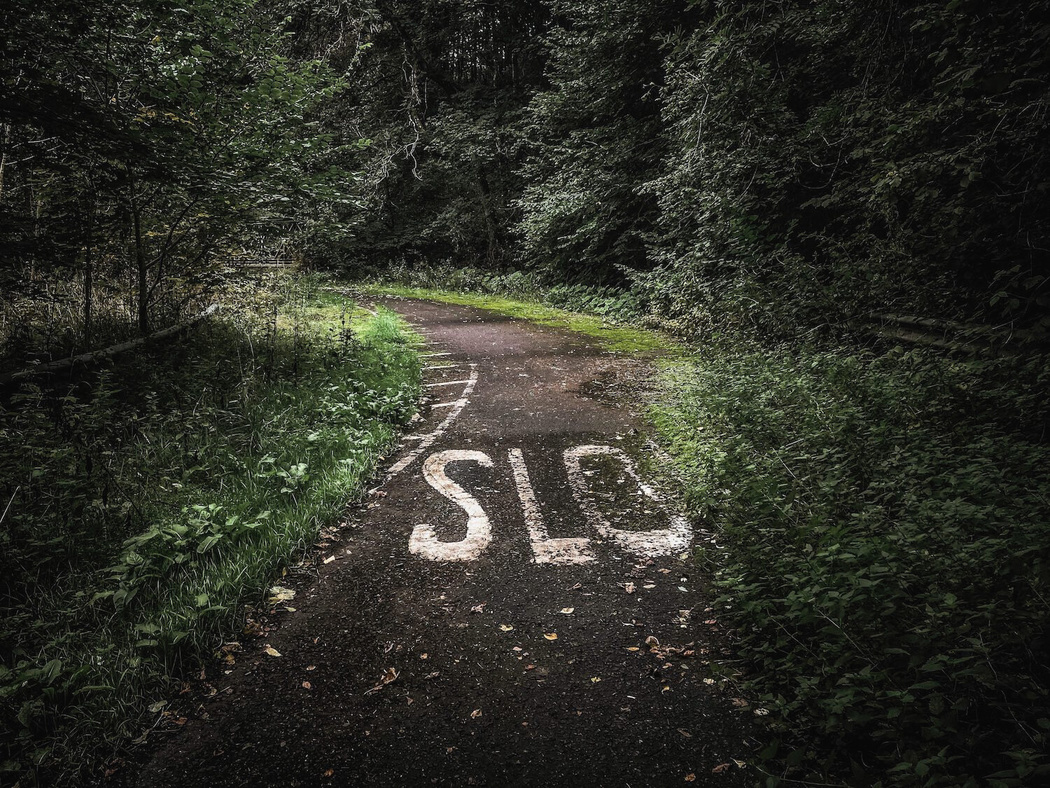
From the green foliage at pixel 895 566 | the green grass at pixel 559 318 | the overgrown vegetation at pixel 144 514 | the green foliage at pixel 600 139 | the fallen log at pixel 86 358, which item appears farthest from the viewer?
the green foliage at pixel 600 139

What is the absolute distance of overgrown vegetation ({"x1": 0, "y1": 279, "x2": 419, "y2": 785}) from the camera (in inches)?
110

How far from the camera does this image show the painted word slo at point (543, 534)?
4.24 metres

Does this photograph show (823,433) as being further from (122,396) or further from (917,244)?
(122,396)

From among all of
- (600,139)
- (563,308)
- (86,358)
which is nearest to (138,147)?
(86,358)

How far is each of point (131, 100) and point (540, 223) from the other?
13046 mm

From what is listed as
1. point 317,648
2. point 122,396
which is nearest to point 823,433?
point 317,648

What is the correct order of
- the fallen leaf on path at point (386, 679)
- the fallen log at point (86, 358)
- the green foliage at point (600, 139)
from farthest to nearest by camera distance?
the green foliage at point (600, 139)
the fallen log at point (86, 358)
the fallen leaf on path at point (386, 679)

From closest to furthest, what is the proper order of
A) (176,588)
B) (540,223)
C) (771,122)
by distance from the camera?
(176,588)
(771,122)
(540,223)

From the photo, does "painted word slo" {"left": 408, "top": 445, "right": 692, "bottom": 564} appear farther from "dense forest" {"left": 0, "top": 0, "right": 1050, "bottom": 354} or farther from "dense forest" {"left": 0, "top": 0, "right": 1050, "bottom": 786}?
"dense forest" {"left": 0, "top": 0, "right": 1050, "bottom": 354}

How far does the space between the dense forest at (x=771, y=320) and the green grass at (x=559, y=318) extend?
908mm

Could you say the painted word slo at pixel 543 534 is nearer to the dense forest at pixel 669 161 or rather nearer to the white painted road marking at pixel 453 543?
the white painted road marking at pixel 453 543

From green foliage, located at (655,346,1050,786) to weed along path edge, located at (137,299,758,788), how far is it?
410 mm

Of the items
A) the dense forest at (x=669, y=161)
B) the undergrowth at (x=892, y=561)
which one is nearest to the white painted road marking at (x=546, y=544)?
the undergrowth at (x=892, y=561)

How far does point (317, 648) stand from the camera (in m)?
Result: 3.28
